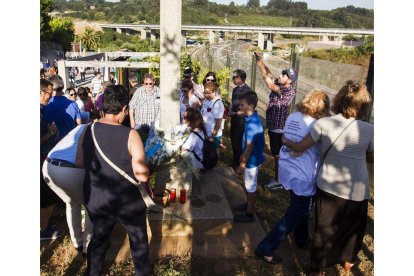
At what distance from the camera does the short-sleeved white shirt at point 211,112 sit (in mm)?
5570

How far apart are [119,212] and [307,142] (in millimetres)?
1757

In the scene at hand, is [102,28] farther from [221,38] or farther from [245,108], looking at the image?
[245,108]

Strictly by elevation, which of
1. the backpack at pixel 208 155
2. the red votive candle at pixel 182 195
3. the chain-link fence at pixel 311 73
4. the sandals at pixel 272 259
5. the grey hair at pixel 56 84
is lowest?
the sandals at pixel 272 259

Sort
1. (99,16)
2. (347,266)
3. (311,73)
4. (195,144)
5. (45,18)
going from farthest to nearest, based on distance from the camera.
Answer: (99,16), (45,18), (311,73), (195,144), (347,266)

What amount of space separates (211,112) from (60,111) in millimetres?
2354

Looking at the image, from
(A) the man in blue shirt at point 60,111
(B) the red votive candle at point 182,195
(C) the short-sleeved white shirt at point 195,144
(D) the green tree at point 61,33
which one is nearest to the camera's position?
(B) the red votive candle at point 182,195

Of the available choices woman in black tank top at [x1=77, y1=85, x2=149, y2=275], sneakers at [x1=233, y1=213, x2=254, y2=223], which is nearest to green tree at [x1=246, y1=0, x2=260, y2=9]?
sneakers at [x1=233, y1=213, x2=254, y2=223]

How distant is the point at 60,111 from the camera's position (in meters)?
4.55

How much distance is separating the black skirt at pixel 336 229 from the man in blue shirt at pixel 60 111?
339cm

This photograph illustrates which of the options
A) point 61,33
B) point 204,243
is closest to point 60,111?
point 204,243

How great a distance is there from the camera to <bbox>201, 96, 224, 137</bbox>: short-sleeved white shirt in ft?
18.3

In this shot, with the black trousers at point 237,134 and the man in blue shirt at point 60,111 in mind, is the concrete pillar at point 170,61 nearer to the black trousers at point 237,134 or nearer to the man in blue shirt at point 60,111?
the man in blue shirt at point 60,111

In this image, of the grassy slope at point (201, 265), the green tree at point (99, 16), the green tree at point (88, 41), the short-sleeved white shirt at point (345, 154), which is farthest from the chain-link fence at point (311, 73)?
the green tree at point (99, 16)

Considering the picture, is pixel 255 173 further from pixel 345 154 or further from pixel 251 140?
pixel 345 154
